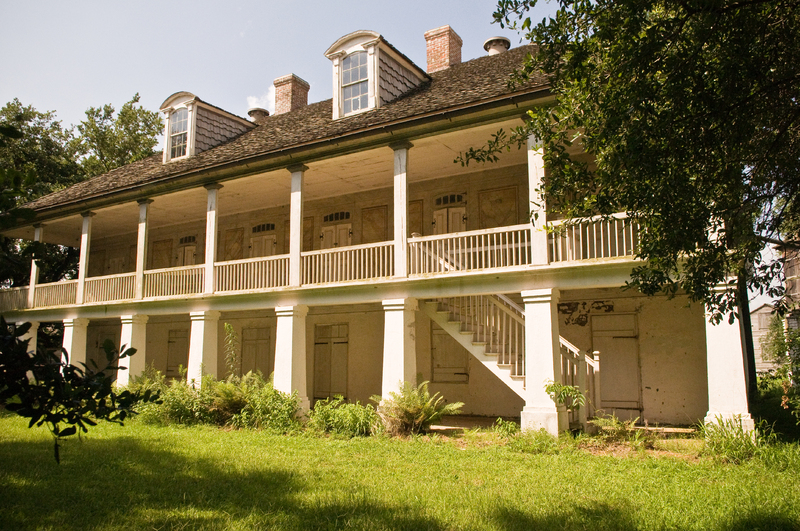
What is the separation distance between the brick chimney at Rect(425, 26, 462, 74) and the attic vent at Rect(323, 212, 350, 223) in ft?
17.2

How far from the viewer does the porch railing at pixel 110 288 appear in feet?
57.4

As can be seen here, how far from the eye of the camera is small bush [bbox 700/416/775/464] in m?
8.51

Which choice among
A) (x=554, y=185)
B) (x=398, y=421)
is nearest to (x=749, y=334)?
(x=398, y=421)

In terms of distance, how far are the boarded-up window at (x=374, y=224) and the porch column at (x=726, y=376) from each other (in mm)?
9005

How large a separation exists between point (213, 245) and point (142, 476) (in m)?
8.09

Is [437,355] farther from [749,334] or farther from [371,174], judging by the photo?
[749,334]

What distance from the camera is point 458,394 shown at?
1526 centimetres

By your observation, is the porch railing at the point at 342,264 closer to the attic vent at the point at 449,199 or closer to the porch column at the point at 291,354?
the porch column at the point at 291,354

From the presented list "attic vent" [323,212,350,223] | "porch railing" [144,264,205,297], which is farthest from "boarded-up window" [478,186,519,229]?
"porch railing" [144,264,205,297]

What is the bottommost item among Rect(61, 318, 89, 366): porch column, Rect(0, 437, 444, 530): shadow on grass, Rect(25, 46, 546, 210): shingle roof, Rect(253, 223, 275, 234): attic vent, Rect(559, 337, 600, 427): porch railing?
Rect(0, 437, 444, 530): shadow on grass

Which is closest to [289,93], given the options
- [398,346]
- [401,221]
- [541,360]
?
[401,221]

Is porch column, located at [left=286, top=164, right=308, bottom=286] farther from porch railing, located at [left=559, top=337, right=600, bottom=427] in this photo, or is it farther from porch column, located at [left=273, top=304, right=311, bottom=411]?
porch railing, located at [left=559, top=337, right=600, bottom=427]

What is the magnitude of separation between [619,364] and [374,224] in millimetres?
7219

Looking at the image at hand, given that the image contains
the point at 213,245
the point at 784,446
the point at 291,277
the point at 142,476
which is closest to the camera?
the point at 142,476
